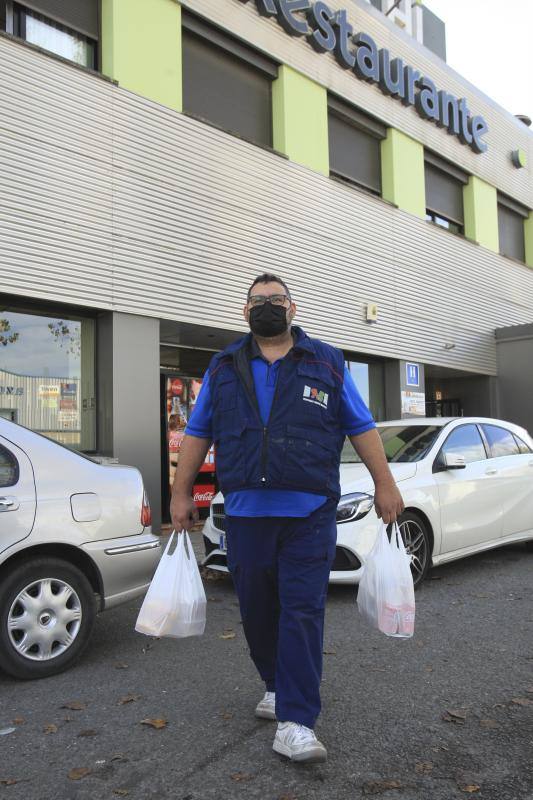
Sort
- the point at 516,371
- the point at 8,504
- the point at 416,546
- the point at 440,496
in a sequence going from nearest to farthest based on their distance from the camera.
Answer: the point at 8,504 → the point at 416,546 → the point at 440,496 → the point at 516,371

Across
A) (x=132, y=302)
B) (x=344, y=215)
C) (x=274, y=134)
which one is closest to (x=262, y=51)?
(x=274, y=134)

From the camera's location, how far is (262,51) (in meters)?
10.9

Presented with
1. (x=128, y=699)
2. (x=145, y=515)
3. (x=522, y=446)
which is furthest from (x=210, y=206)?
(x=128, y=699)

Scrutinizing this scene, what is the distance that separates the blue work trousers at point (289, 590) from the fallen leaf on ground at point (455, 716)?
0.82 m

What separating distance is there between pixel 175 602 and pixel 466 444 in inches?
173

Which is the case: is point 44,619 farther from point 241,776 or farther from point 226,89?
point 226,89

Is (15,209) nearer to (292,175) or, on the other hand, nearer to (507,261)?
(292,175)

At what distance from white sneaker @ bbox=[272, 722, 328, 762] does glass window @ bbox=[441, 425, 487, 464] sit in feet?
12.9

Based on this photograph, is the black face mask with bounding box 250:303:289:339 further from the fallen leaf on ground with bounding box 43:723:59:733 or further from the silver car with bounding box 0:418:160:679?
the fallen leaf on ground with bounding box 43:723:59:733

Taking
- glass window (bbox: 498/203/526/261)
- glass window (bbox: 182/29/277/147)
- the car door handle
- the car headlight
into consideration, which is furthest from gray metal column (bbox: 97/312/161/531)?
glass window (bbox: 498/203/526/261)

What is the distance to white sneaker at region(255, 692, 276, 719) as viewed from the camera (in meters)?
3.12

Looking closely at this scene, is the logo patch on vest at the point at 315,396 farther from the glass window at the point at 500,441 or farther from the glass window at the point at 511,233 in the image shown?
the glass window at the point at 511,233

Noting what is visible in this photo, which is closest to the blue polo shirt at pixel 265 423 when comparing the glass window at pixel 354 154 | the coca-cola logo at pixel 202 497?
the coca-cola logo at pixel 202 497

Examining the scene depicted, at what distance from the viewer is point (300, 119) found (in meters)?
11.5
